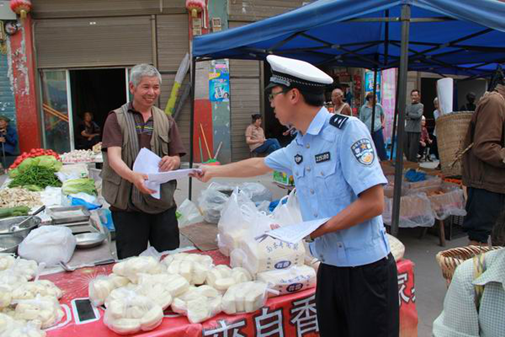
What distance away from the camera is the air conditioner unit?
9.91 metres

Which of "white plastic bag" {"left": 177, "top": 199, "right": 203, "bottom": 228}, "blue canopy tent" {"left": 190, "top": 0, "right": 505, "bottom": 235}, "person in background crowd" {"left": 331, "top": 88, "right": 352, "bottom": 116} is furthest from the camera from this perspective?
"person in background crowd" {"left": 331, "top": 88, "right": 352, "bottom": 116}

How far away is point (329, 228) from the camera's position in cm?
165

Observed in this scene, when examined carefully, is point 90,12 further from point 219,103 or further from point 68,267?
point 68,267

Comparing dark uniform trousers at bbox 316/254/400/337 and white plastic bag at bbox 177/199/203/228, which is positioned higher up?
dark uniform trousers at bbox 316/254/400/337

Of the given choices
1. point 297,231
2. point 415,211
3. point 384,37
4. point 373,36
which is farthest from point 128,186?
point 384,37

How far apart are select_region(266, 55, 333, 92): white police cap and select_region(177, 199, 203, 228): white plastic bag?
94.4 inches

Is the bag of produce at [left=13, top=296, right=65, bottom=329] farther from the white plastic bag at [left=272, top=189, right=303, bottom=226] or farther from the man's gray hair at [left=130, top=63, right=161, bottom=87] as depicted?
the man's gray hair at [left=130, top=63, right=161, bottom=87]

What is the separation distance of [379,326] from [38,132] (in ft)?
34.7

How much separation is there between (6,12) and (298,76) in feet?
35.5

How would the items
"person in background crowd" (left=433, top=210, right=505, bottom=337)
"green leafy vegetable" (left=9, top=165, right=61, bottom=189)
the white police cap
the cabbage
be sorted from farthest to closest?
"green leafy vegetable" (left=9, top=165, right=61, bottom=189), the cabbage, the white police cap, "person in background crowd" (left=433, top=210, right=505, bottom=337)

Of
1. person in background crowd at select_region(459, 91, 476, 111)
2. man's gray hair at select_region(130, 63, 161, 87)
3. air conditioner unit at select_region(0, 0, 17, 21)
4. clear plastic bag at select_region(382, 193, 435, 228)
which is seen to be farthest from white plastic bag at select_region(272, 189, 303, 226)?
air conditioner unit at select_region(0, 0, 17, 21)

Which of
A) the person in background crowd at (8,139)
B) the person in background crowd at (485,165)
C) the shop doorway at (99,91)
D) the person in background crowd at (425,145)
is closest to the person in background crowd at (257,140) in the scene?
the shop doorway at (99,91)

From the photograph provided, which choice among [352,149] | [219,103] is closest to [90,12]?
[219,103]

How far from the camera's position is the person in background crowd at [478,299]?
1.37m
